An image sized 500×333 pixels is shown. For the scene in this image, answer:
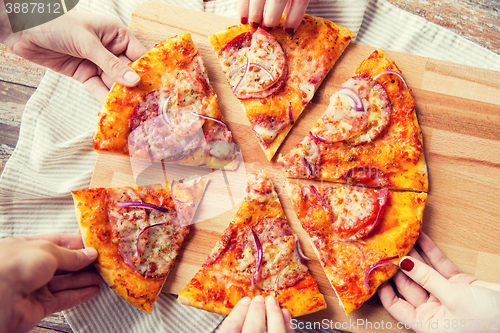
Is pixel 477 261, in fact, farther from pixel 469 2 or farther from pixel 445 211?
pixel 469 2

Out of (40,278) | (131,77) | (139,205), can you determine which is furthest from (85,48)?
(40,278)

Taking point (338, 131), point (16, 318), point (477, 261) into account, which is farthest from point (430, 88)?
point (16, 318)

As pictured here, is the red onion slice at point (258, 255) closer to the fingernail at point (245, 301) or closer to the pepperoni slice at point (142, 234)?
the fingernail at point (245, 301)

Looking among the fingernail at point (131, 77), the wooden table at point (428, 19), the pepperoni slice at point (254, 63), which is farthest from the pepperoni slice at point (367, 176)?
the fingernail at point (131, 77)

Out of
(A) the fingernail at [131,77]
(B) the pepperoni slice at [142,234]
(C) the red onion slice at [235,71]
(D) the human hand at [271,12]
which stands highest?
(D) the human hand at [271,12]

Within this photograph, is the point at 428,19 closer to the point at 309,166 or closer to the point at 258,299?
the point at 309,166

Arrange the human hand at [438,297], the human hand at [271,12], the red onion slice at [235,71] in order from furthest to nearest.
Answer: the red onion slice at [235,71] < the human hand at [271,12] < the human hand at [438,297]

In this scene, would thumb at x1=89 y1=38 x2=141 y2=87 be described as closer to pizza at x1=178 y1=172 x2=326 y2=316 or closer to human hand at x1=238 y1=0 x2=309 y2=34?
human hand at x1=238 y1=0 x2=309 y2=34
